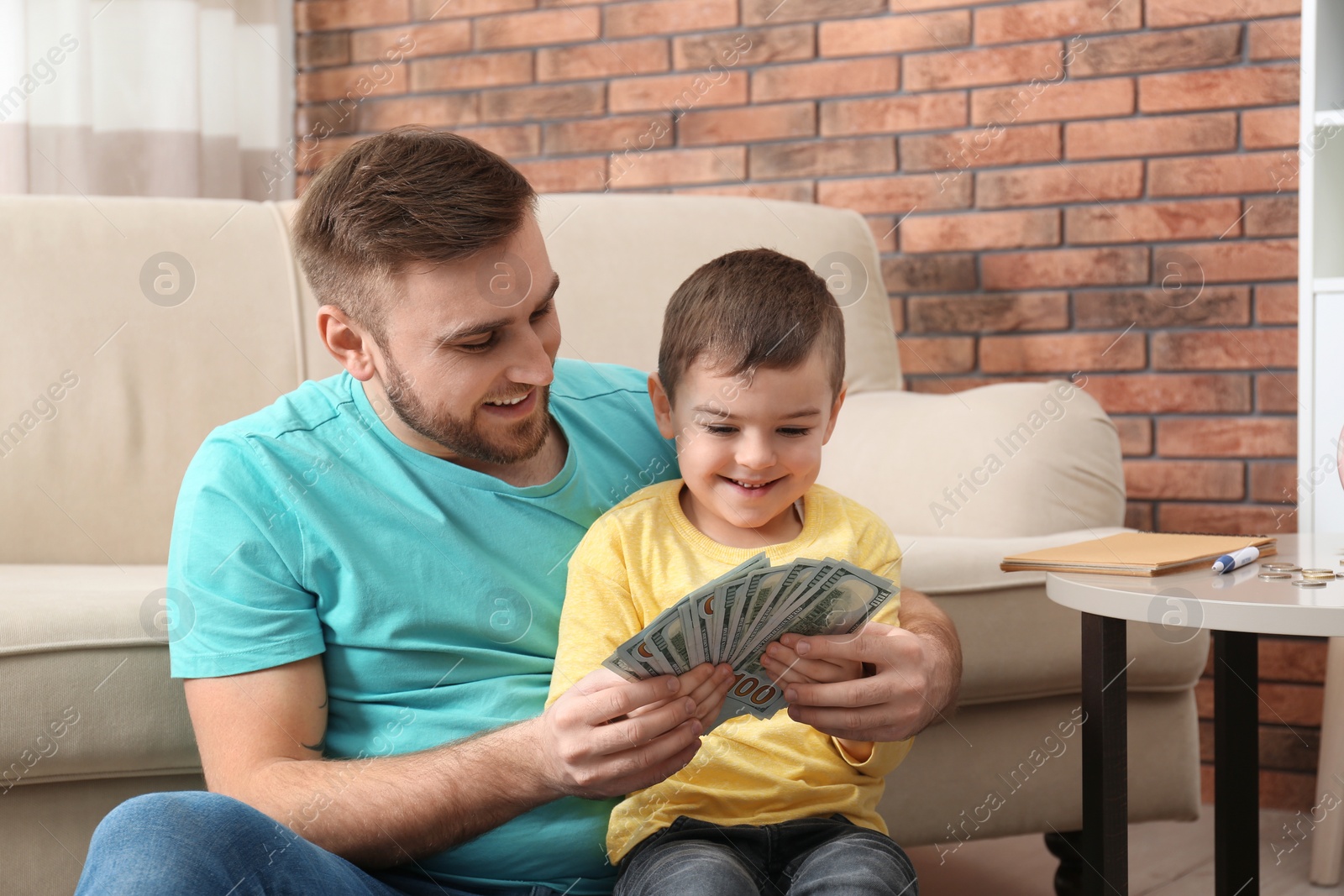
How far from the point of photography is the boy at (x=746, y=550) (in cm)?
109

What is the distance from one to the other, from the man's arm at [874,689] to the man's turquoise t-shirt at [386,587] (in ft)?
0.85

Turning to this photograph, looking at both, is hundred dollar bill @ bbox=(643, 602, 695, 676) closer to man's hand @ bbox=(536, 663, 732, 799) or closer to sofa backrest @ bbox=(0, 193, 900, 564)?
man's hand @ bbox=(536, 663, 732, 799)

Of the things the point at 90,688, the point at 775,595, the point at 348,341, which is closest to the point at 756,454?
the point at 775,595

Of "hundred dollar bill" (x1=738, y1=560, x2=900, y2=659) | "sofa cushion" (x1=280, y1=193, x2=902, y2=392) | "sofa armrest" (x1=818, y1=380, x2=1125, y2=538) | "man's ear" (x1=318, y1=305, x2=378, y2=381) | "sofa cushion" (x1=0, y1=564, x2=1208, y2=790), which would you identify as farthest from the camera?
"sofa cushion" (x1=280, y1=193, x2=902, y2=392)

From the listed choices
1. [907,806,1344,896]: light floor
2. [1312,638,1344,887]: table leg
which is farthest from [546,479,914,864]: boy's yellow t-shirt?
[1312,638,1344,887]: table leg

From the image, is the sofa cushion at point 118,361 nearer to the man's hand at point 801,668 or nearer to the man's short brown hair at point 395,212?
the man's short brown hair at point 395,212

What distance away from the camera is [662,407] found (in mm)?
1314

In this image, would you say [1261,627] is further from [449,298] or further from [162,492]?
[162,492]

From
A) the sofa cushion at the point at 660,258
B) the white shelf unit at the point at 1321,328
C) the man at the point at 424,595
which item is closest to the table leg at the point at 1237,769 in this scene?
the man at the point at 424,595

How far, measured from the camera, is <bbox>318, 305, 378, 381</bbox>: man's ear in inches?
50.0

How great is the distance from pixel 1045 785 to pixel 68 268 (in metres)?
1.79

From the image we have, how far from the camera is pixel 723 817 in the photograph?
112 centimetres

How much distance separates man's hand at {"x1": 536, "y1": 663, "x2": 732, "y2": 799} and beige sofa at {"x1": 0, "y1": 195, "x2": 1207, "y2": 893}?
24.8 inches

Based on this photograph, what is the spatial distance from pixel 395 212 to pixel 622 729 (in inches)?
22.1
